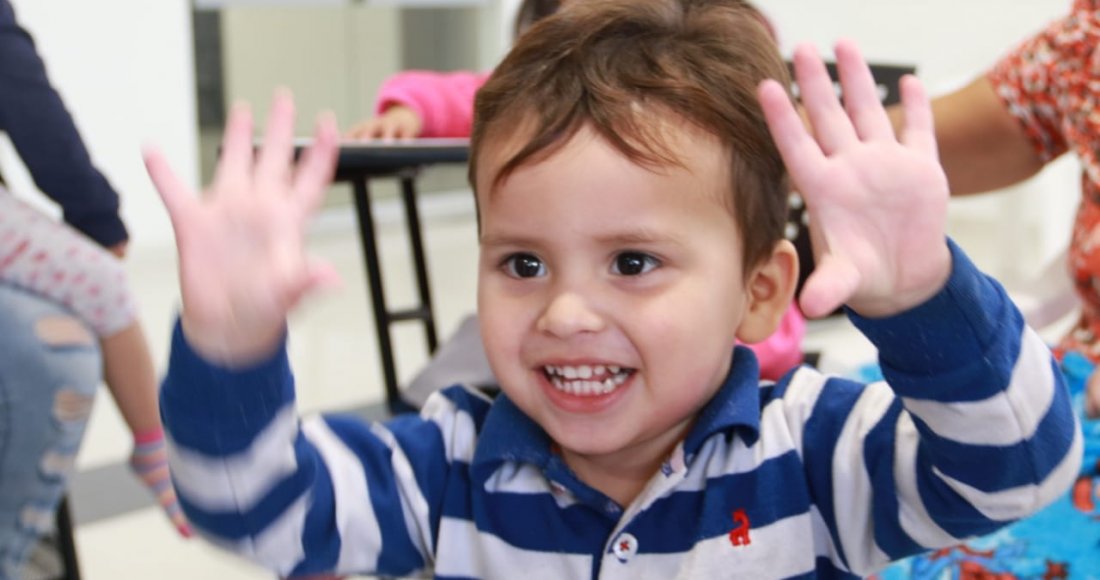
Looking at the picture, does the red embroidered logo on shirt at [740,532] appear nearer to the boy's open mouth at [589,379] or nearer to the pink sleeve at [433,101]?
the boy's open mouth at [589,379]

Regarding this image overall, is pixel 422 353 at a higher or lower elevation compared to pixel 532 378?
lower

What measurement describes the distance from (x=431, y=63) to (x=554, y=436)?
426cm

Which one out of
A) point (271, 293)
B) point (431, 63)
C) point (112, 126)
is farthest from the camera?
point (431, 63)

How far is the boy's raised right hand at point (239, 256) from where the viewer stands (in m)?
0.59

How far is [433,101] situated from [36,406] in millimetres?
642

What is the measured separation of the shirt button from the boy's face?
58mm

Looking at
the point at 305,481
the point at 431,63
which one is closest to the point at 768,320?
the point at 305,481

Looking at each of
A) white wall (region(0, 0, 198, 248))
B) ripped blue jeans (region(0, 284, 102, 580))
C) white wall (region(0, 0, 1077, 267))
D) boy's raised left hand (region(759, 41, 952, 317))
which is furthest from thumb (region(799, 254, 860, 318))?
white wall (region(0, 0, 198, 248))

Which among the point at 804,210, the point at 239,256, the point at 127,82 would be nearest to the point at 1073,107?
the point at 804,210

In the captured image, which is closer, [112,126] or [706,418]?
[706,418]

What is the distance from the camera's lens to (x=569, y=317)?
0.70 meters

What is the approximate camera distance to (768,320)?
802mm

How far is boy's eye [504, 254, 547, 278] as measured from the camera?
2.44 ft

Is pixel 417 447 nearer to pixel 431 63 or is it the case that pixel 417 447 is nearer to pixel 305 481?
pixel 305 481
